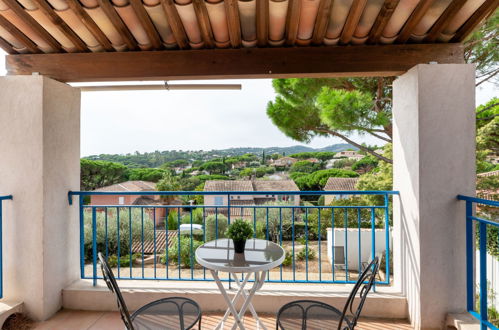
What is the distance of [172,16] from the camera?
241cm

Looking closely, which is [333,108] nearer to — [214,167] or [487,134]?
[487,134]

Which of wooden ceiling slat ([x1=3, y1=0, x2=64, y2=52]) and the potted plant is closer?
the potted plant

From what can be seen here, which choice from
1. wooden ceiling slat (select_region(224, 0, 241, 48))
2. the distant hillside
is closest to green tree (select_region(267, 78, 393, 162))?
wooden ceiling slat (select_region(224, 0, 241, 48))

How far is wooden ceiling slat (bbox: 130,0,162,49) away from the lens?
2324 millimetres

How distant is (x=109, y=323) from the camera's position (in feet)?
8.95

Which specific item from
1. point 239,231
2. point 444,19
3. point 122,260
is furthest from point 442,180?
point 122,260

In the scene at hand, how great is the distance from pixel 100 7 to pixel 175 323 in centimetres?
248

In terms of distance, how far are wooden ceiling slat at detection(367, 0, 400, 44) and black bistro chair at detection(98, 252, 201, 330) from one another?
8.80 feet

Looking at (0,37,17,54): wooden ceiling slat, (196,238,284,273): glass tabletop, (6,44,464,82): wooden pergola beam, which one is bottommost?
(196,238,284,273): glass tabletop

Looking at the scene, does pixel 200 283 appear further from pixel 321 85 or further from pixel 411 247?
pixel 321 85

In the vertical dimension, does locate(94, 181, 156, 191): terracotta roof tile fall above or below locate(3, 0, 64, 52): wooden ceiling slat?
below

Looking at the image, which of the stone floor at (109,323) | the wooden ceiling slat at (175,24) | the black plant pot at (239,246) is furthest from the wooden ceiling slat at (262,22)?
the stone floor at (109,323)

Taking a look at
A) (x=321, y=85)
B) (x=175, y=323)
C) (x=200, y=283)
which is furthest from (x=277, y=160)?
(x=175, y=323)

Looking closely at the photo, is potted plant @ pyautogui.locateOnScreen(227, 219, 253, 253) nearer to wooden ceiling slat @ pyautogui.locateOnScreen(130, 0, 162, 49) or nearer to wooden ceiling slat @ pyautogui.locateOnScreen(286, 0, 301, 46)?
wooden ceiling slat @ pyautogui.locateOnScreen(286, 0, 301, 46)
